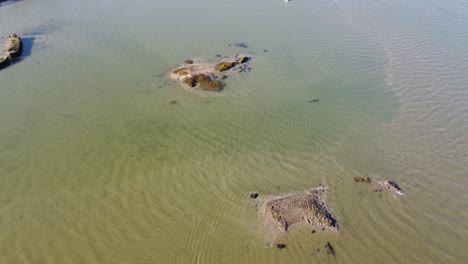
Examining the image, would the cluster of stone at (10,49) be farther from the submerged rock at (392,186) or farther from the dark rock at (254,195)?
the submerged rock at (392,186)

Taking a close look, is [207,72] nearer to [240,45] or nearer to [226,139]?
[240,45]

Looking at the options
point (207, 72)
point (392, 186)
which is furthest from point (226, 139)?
point (392, 186)

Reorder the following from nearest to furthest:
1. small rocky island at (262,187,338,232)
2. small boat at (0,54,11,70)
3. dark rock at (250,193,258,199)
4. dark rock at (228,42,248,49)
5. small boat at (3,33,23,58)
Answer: small rocky island at (262,187,338,232) < dark rock at (250,193,258,199) < small boat at (0,54,11,70) < small boat at (3,33,23,58) < dark rock at (228,42,248,49)

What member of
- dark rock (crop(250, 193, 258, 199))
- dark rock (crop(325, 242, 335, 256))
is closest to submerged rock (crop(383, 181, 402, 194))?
dark rock (crop(325, 242, 335, 256))

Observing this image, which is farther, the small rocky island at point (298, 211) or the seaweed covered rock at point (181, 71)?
the seaweed covered rock at point (181, 71)

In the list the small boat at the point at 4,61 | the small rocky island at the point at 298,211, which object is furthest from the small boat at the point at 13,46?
the small rocky island at the point at 298,211

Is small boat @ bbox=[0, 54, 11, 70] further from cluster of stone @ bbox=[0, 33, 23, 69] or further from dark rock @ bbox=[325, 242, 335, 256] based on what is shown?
dark rock @ bbox=[325, 242, 335, 256]

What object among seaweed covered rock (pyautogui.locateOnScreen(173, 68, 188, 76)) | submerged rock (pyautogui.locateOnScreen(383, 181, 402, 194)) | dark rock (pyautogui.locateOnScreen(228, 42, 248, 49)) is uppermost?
dark rock (pyautogui.locateOnScreen(228, 42, 248, 49))
